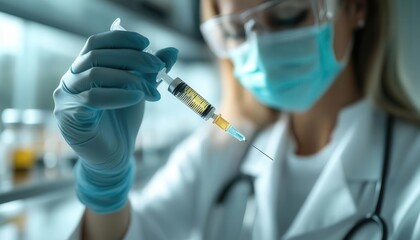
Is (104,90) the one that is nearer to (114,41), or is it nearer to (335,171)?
(114,41)

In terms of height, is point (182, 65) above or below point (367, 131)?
below

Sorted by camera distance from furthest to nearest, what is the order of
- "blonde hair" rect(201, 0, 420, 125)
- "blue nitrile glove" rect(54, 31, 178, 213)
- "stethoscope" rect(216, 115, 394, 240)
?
"blonde hair" rect(201, 0, 420, 125)
"stethoscope" rect(216, 115, 394, 240)
"blue nitrile glove" rect(54, 31, 178, 213)

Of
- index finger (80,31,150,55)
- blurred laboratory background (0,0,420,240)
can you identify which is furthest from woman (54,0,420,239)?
blurred laboratory background (0,0,420,240)

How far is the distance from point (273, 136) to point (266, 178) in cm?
15

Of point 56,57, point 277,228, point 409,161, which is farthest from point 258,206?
point 56,57

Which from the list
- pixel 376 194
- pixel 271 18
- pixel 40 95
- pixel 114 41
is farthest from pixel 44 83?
pixel 376 194

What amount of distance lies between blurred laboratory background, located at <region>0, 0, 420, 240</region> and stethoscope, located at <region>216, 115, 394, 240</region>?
293mm

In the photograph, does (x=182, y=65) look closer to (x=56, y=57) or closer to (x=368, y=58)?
(x=56, y=57)

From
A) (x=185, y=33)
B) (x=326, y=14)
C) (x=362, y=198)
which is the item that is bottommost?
(x=362, y=198)

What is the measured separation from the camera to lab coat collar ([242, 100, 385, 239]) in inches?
32.8

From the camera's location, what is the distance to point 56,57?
42.0 inches

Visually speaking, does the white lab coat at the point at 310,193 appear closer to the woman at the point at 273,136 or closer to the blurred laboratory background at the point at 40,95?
the woman at the point at 273,136

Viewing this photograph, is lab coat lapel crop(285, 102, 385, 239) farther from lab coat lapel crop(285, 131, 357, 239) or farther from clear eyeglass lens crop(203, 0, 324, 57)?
clear eyeglass lens crop(203, 0, 324, 57)

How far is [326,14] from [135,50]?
0.54m
